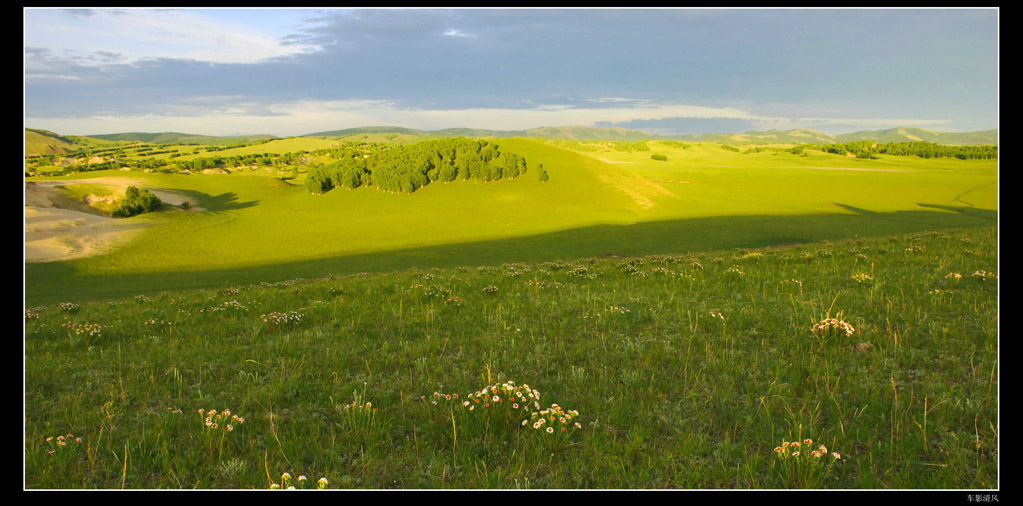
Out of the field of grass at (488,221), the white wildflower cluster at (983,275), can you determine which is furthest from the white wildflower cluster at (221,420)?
the field of grass at (488,221)

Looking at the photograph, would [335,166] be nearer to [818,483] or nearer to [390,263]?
[390,263]

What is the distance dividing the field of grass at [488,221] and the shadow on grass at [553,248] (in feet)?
0.66

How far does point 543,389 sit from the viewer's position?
7.61 metres

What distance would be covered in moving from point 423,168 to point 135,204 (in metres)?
40.5

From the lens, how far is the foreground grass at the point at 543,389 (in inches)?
212

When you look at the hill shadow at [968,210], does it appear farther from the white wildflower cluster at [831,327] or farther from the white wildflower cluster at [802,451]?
the white wildflower cluster at [802,451]

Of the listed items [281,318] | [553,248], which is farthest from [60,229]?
[281,318]

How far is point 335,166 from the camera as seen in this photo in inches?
3413

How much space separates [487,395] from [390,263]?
36.7 m

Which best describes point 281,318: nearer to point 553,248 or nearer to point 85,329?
point 85,329

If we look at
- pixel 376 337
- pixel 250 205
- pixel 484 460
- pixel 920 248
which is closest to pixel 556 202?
pixel 250 205

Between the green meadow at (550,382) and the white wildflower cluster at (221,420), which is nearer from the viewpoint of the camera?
the green meadow at (550,382)
